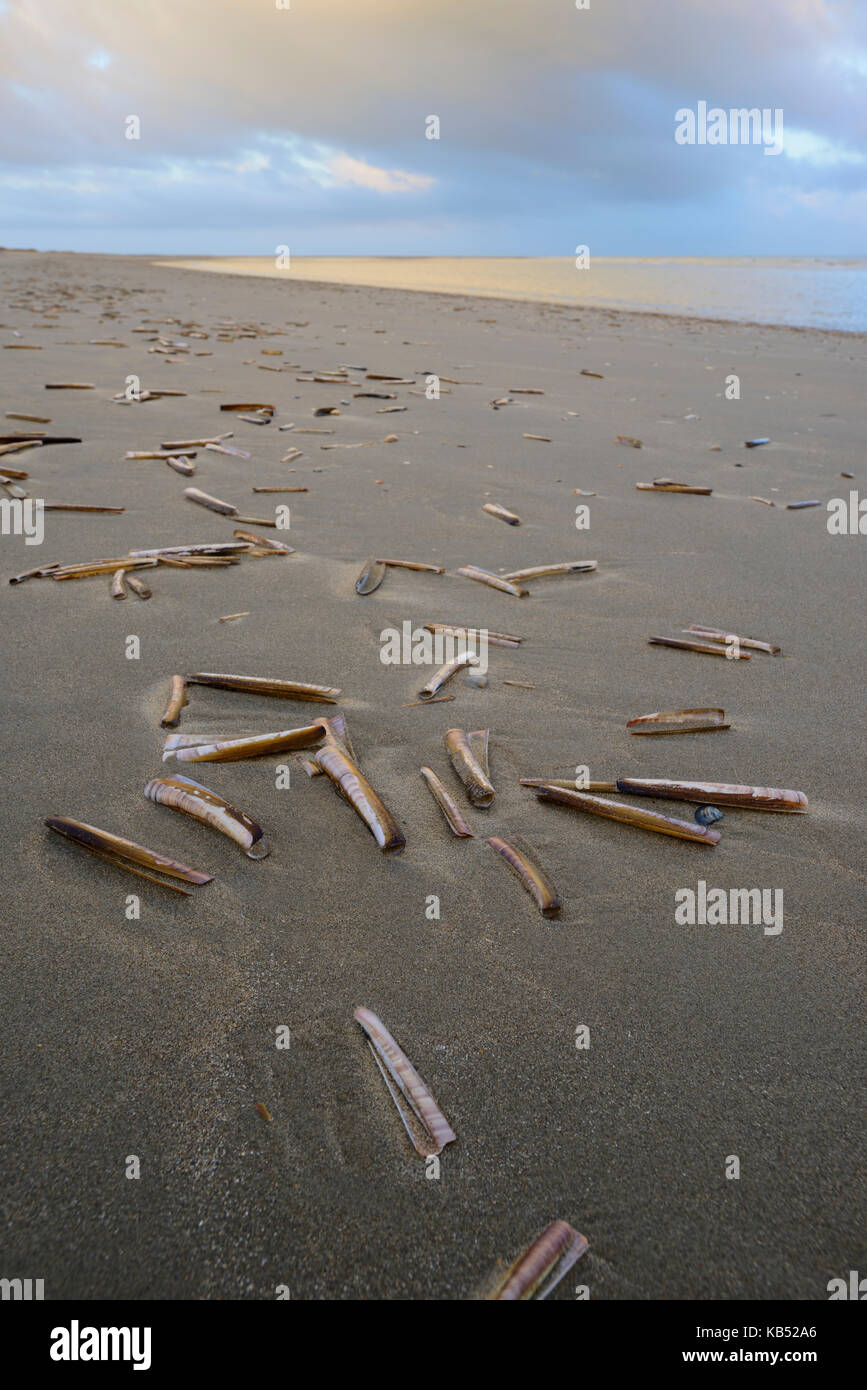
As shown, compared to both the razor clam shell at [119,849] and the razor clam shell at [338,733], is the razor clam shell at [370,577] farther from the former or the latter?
the razor clam shell at [119,849]

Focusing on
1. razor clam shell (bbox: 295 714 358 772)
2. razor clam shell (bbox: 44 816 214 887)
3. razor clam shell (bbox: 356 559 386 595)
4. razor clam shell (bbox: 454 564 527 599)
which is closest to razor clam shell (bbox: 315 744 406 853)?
razor clam shell (bbox: 295 714 358 772)

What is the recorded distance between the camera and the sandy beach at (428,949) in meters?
1.25

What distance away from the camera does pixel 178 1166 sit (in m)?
1.30

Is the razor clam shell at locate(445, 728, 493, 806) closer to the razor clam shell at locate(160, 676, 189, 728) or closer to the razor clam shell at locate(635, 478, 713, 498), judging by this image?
the razor clam shell at locate(160, 676, 189, 728)

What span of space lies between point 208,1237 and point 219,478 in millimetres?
4373

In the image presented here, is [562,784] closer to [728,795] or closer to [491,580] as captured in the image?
[728,795]

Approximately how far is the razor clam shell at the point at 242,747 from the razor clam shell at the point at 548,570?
5.41ft

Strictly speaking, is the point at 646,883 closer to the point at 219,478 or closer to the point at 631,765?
the point at 631,765

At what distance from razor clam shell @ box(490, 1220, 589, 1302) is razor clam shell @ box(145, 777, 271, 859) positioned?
101cm

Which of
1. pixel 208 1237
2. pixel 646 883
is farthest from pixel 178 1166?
pixel 646 883

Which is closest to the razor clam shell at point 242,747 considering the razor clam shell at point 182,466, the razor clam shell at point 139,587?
the razor clam shell at point 139,587

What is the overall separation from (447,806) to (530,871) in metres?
0.31

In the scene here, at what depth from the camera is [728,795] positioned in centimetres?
220

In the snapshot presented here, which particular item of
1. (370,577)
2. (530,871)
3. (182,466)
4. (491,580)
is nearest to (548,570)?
(491,580)
